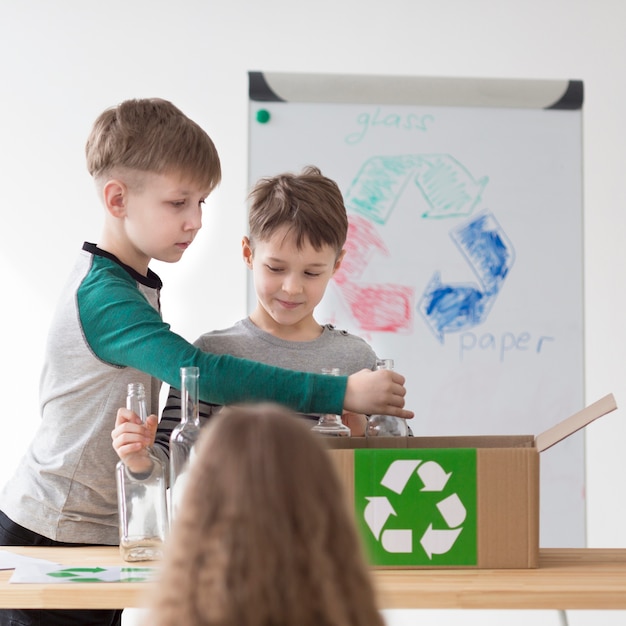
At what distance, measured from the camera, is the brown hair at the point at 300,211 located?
1.61 m

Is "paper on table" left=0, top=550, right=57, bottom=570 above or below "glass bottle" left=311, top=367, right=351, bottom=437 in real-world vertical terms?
below

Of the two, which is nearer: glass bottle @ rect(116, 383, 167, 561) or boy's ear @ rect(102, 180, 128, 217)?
glass bottle @ rect(116, 383, 167, 561)

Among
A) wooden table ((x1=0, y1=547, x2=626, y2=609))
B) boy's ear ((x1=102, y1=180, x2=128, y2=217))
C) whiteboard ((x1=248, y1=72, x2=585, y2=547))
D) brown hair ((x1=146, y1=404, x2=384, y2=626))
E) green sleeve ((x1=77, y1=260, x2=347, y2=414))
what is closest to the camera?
brown hair ((x1=146, y1=404, x2=384, y2=626))

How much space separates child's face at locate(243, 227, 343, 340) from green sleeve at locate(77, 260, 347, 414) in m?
0.32

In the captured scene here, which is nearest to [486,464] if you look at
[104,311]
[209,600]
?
[104,311]

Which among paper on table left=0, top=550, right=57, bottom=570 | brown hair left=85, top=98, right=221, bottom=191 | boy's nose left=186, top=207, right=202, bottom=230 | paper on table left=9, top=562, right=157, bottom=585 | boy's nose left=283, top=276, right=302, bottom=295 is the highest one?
brown hair left=85, top=98, right=221, bottom=191

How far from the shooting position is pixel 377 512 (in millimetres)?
1158

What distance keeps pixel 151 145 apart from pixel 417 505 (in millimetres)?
708

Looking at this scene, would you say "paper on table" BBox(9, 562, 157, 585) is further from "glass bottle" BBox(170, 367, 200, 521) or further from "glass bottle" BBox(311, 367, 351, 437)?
"glass bottle" BBox(311, 367, 351, 437)

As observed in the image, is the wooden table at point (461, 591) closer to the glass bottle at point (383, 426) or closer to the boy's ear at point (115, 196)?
the glass bottle at point (383, 426)

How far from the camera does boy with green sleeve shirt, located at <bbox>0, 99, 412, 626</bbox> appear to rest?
4.12 ft

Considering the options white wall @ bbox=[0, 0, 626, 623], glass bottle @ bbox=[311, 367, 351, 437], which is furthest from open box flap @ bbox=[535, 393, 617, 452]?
white wall @ bbox=[0, 0, 626, 623]

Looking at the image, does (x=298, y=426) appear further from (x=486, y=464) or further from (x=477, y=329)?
(x=477, y=329)

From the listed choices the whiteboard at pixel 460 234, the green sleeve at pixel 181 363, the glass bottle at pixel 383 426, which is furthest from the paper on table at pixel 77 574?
the whiteboard at pixel 460 234
